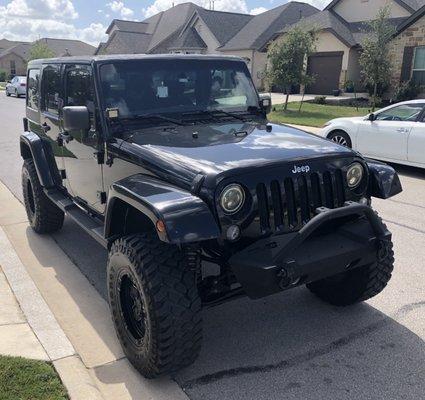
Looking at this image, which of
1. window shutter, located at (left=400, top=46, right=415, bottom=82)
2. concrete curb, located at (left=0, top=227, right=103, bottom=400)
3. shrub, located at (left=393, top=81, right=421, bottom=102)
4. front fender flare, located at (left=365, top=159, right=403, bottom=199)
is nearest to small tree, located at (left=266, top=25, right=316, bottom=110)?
shrub, located at (left=393, top=81, right=421, bottom=102)

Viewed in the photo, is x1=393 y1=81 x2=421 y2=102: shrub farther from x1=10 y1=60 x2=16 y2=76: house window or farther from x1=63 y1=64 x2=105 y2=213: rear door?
x1=10 y1=60 x2=16 y2=76: house window

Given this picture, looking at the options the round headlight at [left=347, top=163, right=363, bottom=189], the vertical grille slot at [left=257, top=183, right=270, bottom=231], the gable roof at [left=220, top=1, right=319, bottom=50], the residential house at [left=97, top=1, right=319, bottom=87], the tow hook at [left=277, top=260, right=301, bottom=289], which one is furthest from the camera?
the residential house at [left=97, top=1, right=319, bottom=87]

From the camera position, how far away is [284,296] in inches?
170

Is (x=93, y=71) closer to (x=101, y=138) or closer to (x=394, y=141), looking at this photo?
(x=101, y=138)

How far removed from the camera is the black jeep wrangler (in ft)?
9.53

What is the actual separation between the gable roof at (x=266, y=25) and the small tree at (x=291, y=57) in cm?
1438

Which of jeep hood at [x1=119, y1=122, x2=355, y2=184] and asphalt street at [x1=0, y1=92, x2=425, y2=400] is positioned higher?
jeep hood at [x1=119, y1=122, x2=355, y2=184]

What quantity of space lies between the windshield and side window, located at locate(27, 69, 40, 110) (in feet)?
6.36

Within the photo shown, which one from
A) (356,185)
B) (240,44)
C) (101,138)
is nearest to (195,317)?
(356,185)

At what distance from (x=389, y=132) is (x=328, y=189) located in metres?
6.33

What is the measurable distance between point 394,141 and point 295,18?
31696 millimetres

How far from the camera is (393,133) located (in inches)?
353

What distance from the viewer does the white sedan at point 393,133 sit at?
862 cm

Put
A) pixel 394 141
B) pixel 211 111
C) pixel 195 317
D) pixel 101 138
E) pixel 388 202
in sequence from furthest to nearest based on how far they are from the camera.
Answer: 1. pixel 394 141
2. pixel 388 202
3. pixel 211 111
4. pixel 101 138
5. pixel 195 317
